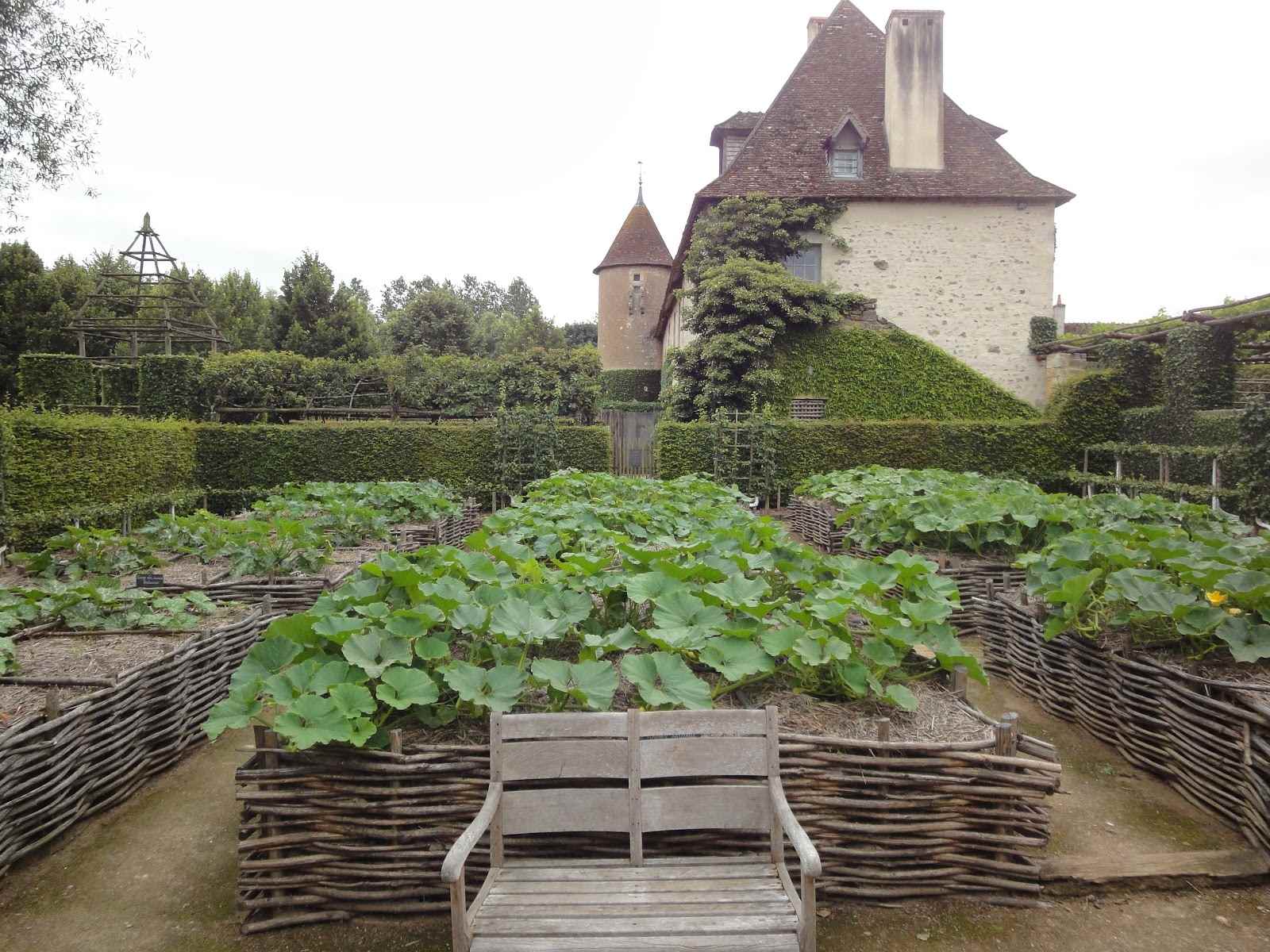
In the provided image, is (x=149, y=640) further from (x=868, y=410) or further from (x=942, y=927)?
(x=868, y=410)

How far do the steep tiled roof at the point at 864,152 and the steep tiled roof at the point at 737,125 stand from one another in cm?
288

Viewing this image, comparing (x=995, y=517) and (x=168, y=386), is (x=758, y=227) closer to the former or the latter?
(x=168, y=386)

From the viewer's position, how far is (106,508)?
36.3 feet

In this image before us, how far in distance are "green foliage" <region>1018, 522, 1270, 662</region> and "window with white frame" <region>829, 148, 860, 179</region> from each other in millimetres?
18464

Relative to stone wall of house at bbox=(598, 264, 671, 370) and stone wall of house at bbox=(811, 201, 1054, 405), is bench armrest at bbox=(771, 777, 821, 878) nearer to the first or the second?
stone wall of house at bbox=(811, 201, 1054, 405)

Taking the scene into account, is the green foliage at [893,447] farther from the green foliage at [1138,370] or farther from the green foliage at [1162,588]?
the green foliage at [1162,588]

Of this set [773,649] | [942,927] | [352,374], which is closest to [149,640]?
[773,649]

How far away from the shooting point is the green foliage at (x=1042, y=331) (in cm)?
2138

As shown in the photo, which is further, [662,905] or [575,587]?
[575,587]

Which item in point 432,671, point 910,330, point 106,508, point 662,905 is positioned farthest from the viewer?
point 910,330

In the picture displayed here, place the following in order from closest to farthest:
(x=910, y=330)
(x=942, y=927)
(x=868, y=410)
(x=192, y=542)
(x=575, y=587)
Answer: (x=942, y=927)
(x=575, y=587)
(x=192, y=542)
(x=868, y=410)
(x=910, y=330)

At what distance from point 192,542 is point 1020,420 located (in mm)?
16500

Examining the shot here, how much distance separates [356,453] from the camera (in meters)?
16.9

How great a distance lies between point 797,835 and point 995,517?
5863 millimetres
